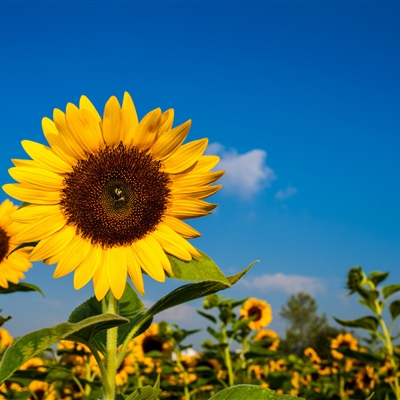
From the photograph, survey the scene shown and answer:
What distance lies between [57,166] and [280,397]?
125 centimetres

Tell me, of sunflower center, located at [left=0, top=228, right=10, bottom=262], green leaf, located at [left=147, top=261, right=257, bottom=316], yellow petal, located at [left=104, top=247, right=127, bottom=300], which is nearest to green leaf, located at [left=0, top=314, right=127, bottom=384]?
green leaf, located at [left=147, top=261, right=257, bottom=316]

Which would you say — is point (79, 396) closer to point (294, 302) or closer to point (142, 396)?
point (142, 396)

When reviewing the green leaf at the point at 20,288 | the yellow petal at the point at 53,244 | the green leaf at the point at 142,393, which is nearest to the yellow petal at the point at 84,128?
the yellow petal at the point at 53,244

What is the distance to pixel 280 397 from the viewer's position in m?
1.71

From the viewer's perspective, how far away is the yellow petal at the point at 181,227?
2180 millimetres

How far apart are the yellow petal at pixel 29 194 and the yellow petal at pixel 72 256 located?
0.66 feet

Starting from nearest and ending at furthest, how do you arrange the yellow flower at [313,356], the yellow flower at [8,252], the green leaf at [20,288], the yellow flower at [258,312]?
the green leaf at [20,288] < the yellow flower at [8,252] < the yellow flower at [258,312] < the yellow flower at [313,356]

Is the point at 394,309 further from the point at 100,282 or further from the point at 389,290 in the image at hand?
the point at 100,282

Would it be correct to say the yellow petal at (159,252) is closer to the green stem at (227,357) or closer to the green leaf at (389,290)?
the green leaf at (389,290)

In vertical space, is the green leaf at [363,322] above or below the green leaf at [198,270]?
above

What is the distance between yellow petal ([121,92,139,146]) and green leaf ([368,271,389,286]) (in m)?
3.67

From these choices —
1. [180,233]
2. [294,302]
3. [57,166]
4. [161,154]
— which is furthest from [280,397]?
[294,302]

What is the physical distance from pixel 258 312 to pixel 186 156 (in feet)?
19.8

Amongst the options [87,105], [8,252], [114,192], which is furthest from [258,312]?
[87,105]
